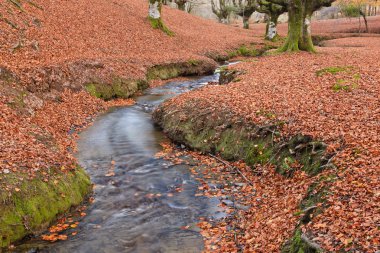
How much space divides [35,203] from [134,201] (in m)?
2.43

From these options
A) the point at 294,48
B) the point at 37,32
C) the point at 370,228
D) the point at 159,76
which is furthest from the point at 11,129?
the point at 294,48

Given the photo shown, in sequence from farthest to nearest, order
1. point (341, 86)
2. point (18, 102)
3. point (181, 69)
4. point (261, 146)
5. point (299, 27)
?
point (181, 69) < point (299, 27) < point (18, 102) < point (341, 86) < point (261, 146)

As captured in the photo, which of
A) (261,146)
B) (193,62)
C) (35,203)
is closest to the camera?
(35,203)

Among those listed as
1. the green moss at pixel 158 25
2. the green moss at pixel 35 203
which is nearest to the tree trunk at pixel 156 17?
the green moss at pixel 158 25

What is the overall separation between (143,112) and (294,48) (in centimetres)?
1318

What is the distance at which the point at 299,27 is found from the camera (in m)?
24.9

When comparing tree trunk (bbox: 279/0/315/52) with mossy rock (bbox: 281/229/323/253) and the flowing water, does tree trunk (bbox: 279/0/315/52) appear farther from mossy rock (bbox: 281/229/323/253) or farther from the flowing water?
mossy rock (bbox: 281/229/323/253)

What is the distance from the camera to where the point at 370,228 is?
17.7 ft

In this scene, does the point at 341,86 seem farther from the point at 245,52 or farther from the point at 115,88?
the point at 245,52

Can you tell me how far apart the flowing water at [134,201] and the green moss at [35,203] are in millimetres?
409

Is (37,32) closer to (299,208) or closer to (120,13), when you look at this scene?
(120,13)

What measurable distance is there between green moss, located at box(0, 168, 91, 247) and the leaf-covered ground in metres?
4.34

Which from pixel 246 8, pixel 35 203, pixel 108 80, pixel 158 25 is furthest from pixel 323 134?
pixel 246 8

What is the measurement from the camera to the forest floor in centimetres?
833
